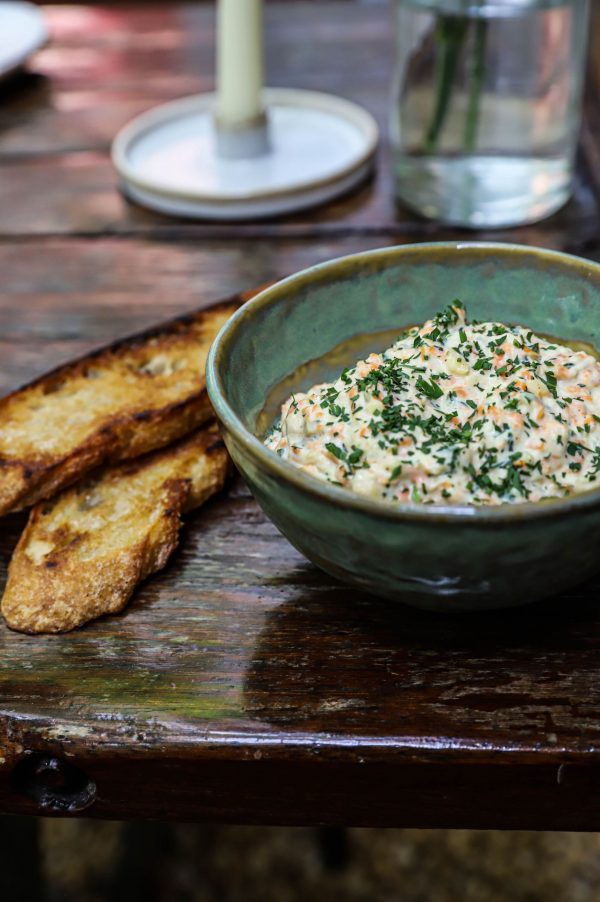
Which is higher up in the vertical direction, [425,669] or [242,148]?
[242,148]

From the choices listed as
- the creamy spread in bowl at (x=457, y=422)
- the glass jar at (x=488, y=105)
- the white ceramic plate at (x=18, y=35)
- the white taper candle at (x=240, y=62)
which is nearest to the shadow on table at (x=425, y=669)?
the creamy spread in bowl at (x=457, y=422)

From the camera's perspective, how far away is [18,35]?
2775 mm

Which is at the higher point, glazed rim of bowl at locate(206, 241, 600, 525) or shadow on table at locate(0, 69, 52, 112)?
glazed rim of bowl at locate(206, 241, 600, 525)

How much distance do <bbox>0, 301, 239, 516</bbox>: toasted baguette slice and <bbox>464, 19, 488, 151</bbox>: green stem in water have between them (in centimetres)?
60

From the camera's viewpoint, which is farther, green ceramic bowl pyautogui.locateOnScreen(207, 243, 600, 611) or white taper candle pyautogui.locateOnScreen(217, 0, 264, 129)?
white taper candle pyautogui.locateOnScreen(217, 0, 264, 129)

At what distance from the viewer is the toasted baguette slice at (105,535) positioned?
1.15 meters

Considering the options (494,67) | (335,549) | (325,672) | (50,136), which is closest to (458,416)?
(335,549)

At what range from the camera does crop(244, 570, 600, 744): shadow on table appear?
1001mm

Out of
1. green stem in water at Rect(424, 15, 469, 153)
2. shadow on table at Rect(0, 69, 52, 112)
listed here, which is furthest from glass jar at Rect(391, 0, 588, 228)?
shadow on table at Rect(0, 69, 52, 112)

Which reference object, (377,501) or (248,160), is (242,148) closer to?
(248,160)

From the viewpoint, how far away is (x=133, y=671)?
3.56 ft

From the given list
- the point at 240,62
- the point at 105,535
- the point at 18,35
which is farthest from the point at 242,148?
the point at 105,535

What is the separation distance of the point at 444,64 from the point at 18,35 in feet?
4.78

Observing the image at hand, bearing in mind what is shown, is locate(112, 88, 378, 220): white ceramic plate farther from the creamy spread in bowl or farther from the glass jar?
the creamy spread in bowl
